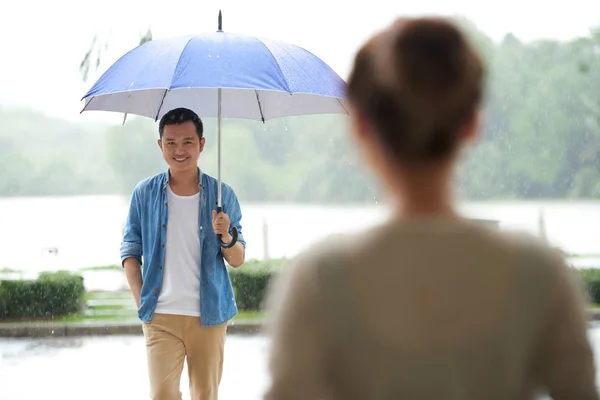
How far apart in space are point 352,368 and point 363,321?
57 millimetres

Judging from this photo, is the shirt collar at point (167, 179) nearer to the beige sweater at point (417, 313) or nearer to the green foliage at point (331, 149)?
the beige sweater at point (417, 313)

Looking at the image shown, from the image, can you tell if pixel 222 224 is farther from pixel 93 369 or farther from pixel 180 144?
pixel 93 369

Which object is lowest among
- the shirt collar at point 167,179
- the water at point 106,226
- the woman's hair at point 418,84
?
the water at point 106,226

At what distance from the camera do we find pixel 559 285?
1119mm

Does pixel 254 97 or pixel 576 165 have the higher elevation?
pixel 254 97

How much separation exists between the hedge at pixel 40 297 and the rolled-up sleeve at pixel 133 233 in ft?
22.8

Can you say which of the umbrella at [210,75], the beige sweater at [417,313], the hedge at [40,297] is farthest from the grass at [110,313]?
the beige sweater at [417,313]

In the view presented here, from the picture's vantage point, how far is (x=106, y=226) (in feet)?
61.0

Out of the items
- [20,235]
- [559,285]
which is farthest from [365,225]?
[20,235]

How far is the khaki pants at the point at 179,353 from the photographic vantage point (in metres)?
3.66

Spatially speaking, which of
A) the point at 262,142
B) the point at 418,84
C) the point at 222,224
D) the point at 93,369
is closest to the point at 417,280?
the point at 418,84

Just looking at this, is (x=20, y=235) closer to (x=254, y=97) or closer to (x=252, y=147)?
(x=252, y=147)

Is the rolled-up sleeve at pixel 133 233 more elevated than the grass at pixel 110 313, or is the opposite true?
the rolled-up sleeve at pixel 133 233

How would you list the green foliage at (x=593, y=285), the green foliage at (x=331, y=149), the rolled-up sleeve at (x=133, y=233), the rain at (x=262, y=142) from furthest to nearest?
1. the green foliage at (x=331, y=149)
2. the rain at (x=262, y=142)
3. the green foliage at (x=593, y=285)
4. the rolled-up sleeve at (x=133, y=233)
